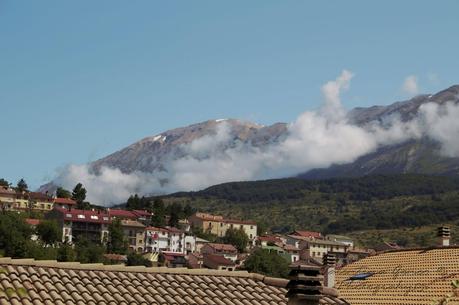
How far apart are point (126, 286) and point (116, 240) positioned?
146728mm

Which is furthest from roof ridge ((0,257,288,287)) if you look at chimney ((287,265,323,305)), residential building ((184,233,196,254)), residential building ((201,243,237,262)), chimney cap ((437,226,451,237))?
residential building ((184,233,196,254))

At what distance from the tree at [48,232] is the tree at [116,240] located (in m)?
11.2

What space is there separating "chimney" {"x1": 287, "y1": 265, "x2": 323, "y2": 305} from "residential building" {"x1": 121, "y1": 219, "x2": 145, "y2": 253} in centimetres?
16814

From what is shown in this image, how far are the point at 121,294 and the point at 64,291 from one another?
43.3 inches

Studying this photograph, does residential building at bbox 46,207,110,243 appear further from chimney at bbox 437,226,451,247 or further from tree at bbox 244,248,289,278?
chimney at bbox 437,226,451,247

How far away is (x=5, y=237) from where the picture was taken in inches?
5133

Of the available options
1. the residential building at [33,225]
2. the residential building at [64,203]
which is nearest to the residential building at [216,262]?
the residential building at [33,225]

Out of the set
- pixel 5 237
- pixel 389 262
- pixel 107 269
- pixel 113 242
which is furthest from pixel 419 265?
pixel 113 242

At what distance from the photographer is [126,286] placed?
608 inches

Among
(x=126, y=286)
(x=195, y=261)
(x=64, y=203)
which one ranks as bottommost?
(x=195, y=261)

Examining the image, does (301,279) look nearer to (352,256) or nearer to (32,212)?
(352,256)

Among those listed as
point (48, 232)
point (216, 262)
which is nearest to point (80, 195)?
point (48, 232)

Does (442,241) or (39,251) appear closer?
(442,241)

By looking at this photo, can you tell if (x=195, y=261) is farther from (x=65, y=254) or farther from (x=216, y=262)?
(x=65, y=254)
